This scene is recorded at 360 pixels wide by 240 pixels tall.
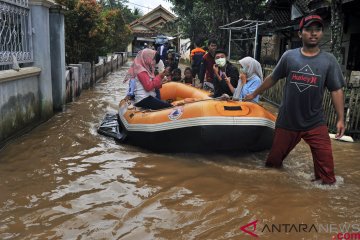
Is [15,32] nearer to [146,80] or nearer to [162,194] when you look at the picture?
[146,80]

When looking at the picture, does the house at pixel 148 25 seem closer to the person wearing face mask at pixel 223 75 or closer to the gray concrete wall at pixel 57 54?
the gray concrete wall at pixel 57 54

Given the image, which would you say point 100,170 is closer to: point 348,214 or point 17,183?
point 17,183

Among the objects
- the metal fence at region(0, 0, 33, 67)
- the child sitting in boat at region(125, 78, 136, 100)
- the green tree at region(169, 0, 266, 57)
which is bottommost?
the child sitting in boat at region(125, 78, 136, 100)

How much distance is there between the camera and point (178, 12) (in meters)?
27.7

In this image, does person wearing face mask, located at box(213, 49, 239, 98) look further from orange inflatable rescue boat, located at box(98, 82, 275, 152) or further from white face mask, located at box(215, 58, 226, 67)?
orange inflatable rescue boat, located at box(98, 82, 275, 152)

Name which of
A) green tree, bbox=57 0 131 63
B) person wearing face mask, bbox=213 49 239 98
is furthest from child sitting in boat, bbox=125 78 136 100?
green tree, bbox=57 0 131 63

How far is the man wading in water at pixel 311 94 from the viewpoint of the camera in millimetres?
3797

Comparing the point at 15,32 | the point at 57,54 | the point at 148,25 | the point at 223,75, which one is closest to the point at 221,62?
the point at 223,75

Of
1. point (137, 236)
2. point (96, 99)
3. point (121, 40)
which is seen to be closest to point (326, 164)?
point (137, 236)

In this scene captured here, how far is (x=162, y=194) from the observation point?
3977 millimetres

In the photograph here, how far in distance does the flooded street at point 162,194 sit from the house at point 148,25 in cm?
4063

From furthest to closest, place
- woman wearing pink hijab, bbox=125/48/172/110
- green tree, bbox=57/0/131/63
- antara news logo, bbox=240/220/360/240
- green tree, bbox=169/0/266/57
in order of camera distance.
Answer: green tree, bbox=169/0/266/57 → green tree, bbox=57/0/131/63 → woman wearing pink hijab, bbox=125/48/172/110 → antara news logo, bbox=240/220/360/240

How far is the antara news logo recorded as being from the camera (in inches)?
123

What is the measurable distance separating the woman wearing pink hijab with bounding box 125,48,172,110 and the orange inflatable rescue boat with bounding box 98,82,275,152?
401 millimetres
